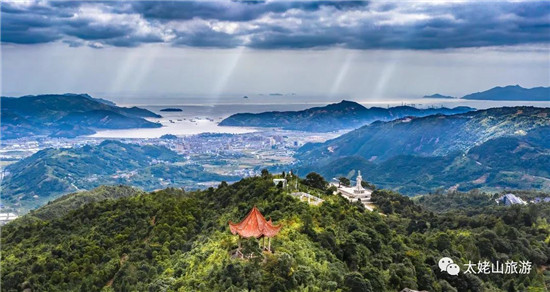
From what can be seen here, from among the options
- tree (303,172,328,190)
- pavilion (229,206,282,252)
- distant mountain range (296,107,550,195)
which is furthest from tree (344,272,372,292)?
distant mountain range (296,107,550,195)

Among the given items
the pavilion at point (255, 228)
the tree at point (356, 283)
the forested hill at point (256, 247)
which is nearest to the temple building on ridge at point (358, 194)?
Answer: the forested hill at point (256, 247)

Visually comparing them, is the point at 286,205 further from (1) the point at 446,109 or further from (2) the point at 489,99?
(2) the point at 489,99

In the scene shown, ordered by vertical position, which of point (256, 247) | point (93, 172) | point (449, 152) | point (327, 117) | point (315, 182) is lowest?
point (93, 172)

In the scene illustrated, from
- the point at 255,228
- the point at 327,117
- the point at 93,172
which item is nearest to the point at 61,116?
the point at 93,172

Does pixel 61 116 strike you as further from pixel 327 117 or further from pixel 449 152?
pixel 449 152

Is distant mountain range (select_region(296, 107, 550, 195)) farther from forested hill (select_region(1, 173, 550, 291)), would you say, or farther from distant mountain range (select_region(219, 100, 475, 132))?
forested hill (select_region(1, 173, 550, 291))
